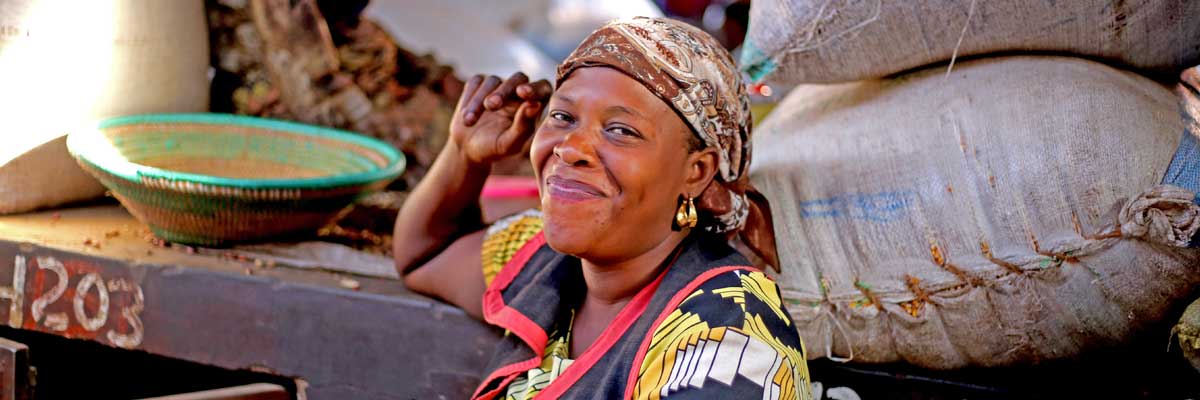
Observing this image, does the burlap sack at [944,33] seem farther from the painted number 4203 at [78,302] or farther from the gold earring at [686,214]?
the painted number 4203 at [78,302]

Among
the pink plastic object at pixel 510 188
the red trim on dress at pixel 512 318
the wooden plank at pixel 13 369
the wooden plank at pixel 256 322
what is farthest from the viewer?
the pink plastic object at pixel 510 188

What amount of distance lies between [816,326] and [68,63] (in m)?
1.95

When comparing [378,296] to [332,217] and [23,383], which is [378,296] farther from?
[23,383]

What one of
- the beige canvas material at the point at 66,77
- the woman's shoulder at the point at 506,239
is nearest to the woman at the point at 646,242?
the woman's shoulder at the point at 506,239

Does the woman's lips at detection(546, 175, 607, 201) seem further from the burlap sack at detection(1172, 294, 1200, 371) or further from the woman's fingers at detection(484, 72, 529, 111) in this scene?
the burlap sack at detection(1172, 294, 1200, 371)

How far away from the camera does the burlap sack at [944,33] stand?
170 centimetres

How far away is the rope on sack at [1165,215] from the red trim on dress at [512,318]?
0.92m

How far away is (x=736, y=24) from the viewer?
522 cm

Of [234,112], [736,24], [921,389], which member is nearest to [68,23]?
[234,112]

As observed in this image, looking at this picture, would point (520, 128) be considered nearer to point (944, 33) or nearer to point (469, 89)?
point (469, 89)

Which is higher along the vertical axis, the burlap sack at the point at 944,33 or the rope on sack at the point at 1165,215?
the burlap sack at the point at 944,33

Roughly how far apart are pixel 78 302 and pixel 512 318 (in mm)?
1229

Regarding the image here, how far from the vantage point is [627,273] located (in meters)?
1.61

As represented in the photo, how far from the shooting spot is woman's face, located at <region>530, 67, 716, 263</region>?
147 cm
